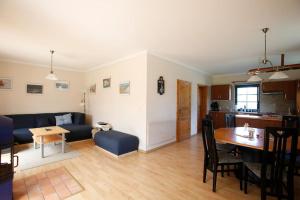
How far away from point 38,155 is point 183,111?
4.07 metres

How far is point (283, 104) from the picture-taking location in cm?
542

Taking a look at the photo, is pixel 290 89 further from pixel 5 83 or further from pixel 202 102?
pixel 5 83

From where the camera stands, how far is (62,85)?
568 centimetres

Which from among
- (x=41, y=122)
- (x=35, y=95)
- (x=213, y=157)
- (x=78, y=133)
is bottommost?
(x=78, y=133)

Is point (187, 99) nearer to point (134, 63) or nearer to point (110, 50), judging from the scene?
point (134, 63)

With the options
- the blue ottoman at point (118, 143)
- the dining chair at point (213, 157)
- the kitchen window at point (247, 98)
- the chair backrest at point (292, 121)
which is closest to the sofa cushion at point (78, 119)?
the blue ottoman at point (118, 143)

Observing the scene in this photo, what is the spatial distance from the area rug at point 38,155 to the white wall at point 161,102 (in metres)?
1.94

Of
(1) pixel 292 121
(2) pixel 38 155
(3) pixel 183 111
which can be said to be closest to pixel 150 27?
(3) pixel 183 111

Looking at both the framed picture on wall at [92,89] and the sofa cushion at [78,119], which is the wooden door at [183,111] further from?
the sofa cushion at [78,119]

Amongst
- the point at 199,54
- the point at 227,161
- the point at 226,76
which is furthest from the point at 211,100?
the point at 227,161

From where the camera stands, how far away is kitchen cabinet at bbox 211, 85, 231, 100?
6324 mm

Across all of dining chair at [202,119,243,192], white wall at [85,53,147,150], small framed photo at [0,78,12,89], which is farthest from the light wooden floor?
small framed photo at [0,78,12,89]

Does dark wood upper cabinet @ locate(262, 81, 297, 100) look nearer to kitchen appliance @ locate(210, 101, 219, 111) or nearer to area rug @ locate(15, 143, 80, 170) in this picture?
kitchen appliance @ locate(210, 101, 219, 111)

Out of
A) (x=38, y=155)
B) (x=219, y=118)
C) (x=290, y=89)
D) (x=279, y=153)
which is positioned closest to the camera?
(x=279, y=153)
